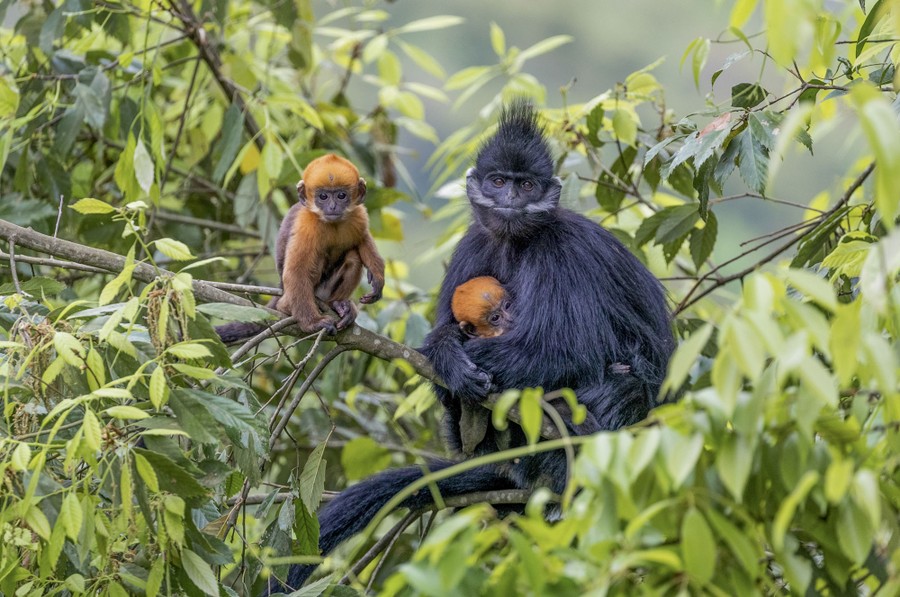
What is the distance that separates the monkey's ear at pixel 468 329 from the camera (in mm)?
3123

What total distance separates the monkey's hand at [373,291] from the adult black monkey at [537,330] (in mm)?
226

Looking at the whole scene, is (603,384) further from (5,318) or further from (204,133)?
(204,133)

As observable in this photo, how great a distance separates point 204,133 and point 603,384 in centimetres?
264

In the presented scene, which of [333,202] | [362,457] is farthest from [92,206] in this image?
[362,457]

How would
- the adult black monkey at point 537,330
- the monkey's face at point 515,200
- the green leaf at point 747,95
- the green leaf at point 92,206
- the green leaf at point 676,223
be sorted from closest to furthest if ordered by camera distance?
the green leaf at point 92,206, the green leaf at point 747,95, the adult black monkey at point 537,330, the green leaf at point 676,223, the monkey's face at point 515,200

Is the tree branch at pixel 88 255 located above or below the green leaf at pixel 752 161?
below

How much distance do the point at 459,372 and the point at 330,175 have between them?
0.81 m

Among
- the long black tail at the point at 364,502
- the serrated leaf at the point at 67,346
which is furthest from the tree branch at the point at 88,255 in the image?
the long black tail at the point at 364,502

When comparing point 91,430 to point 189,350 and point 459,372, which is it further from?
point 459,372

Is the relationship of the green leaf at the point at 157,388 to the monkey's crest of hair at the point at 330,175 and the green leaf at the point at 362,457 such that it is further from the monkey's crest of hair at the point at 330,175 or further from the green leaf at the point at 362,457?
the green leaf at the point at 362,457

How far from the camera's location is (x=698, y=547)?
3.65 feet

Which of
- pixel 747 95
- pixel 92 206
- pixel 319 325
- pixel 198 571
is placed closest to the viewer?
pixel 198 571

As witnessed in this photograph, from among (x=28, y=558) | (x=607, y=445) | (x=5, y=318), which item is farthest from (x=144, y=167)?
(x=607, y=445)

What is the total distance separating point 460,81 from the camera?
435 centimetres
